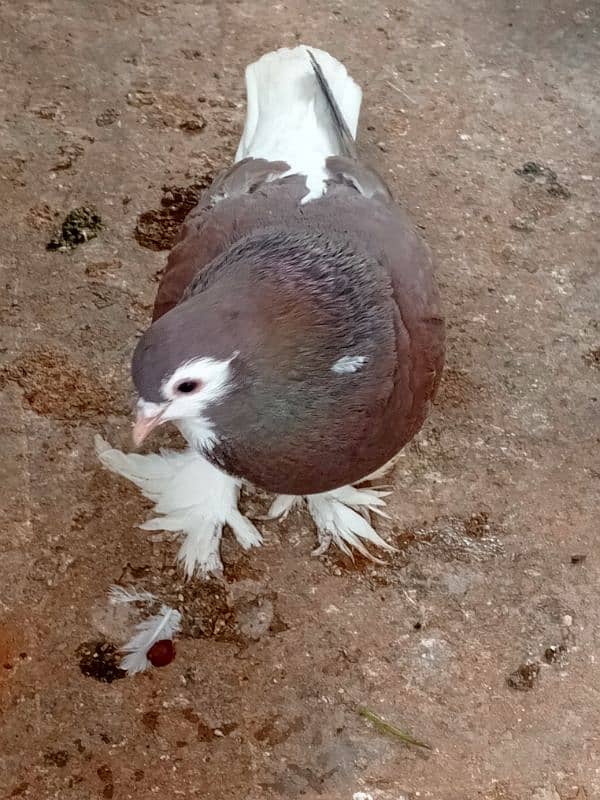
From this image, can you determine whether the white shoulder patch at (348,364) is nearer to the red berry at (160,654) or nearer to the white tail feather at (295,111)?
the white tail feather at (295,111)

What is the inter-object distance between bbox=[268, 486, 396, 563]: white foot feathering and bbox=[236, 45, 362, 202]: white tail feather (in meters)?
1.05

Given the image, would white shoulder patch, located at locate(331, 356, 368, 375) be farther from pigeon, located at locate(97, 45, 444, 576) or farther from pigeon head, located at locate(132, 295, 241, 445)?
pigeon head, located at locate(132, 295, 241, 445)

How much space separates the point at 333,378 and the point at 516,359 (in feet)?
4.62

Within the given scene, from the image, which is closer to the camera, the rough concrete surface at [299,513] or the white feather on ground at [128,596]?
the rough concrete surface at [299,513]

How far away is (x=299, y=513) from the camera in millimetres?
2822

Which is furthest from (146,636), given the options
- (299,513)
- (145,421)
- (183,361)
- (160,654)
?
(183,361)

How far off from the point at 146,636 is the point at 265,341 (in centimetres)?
113

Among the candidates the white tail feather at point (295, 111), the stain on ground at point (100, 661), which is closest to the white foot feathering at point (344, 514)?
the stain on ground at point (100, 661)

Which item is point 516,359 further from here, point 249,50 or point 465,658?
point 249,50

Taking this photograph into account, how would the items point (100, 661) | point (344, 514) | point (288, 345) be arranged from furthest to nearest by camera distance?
point (344, 514) < point (100, 661) < point (288, 345)

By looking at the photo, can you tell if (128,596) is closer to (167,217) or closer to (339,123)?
→ (167,217)

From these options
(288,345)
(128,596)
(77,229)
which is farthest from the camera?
(77,229)

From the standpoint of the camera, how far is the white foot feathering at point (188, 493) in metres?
2.71

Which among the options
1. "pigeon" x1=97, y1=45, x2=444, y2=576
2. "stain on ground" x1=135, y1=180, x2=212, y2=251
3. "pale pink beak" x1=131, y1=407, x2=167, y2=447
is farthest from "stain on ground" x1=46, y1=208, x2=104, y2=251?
"pale pink beak" x1=131, y1=407, x2=167, y2=447
